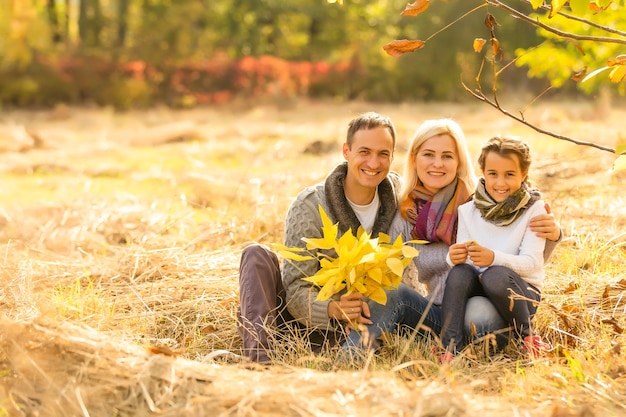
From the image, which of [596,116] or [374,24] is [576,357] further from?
[374,24]

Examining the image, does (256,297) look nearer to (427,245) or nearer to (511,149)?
(427,245)

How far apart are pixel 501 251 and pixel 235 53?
85.7ft

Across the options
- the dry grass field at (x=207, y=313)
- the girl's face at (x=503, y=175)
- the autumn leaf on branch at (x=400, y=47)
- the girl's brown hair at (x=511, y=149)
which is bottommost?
the dry grass field at (x=207, y=313)

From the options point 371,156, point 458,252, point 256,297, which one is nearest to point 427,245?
point 458,252

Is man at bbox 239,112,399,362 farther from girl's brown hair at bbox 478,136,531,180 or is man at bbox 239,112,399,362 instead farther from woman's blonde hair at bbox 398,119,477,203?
girl's brown hair at bbox 478,136,531,180

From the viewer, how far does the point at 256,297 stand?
3.68 metres

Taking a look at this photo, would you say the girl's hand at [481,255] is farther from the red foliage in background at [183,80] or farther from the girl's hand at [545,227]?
the red foliage in background at [183,80]

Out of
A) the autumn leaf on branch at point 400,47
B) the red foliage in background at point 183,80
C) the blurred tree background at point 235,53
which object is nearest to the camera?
the autumn leaf on branch at point 400,47

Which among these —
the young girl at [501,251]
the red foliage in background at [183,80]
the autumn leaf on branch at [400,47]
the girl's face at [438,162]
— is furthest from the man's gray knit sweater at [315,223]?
the red foliage in background at [183,80]

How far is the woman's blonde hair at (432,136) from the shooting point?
12.4 ft

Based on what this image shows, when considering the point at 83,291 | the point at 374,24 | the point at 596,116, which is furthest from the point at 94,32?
the point at 83,291

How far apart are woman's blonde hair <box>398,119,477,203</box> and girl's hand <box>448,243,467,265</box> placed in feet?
1.44

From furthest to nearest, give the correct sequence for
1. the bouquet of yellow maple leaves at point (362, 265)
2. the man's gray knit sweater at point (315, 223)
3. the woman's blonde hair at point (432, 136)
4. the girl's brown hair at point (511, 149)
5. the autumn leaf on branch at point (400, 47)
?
1. the woman's blonde hair at point (432, 136)
2. the man's gray knit sweater at point (315, 223)
3. the girl's brown hair at point (511, 149)
4. the bouquet of yellow maple leaves at point (362, 265)
5. the autumn leaf on branch at point (400, 47)

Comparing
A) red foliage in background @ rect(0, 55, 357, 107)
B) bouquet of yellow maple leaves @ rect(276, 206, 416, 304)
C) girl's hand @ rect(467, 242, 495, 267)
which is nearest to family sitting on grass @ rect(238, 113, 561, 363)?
girl's hand @ rect(467, 242, 495, 267)
